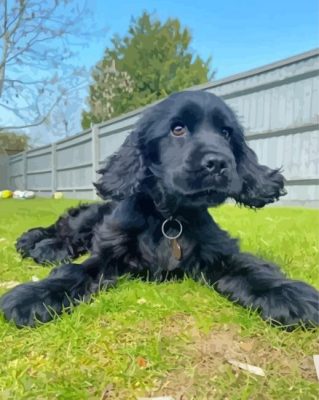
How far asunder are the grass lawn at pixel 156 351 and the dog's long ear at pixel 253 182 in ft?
1.88

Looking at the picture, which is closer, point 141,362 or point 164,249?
point 141,362

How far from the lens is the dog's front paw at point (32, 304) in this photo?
1.66m

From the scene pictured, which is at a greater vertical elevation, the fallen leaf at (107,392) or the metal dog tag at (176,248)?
the metal dog tag at (176,248)

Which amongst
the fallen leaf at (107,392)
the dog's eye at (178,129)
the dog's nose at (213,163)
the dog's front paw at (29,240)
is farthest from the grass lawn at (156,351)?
the dog's front paw at (29,240)

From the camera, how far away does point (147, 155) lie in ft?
6.88

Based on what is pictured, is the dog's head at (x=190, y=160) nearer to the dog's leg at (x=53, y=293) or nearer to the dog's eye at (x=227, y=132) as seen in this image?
the dog's eye at (x=227, y=132)

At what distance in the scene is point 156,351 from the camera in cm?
144

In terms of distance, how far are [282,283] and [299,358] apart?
319 millimetres

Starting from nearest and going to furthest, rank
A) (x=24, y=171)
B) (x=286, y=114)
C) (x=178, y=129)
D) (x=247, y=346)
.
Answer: (x=247, y=346) → (x=178, y=129) → (x=286, y=114) → (x=24, y=171)

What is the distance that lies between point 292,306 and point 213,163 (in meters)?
0.58

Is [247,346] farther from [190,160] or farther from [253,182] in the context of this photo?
[253,182]

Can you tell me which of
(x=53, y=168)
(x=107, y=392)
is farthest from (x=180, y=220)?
(x=53, y=168)

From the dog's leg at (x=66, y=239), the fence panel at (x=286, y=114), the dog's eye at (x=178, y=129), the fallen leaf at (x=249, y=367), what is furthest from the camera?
the fence panel at (x=286, y=114)

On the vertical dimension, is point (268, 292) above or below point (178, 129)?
below
